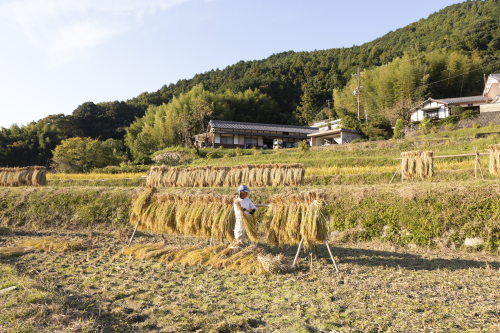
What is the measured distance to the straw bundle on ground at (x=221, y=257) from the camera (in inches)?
198

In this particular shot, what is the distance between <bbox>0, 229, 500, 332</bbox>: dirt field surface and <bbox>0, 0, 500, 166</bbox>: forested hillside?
2525cm

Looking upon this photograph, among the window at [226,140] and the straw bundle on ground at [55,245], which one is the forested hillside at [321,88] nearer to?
the window at [226,140]

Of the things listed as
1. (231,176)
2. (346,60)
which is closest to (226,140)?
(231,176)

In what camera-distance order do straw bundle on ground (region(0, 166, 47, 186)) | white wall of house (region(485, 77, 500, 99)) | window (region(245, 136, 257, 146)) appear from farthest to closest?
1. window (region(245, 136, 257, 146))
2. white wall of house (region(485, 77, 500, 99))
3. straw bundle on ground (region(0, 166, 47, 186))

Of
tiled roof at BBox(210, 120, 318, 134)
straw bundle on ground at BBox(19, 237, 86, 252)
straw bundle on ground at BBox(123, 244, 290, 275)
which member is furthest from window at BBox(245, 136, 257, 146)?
straw bundle on ground at BBox(123, 244, 290, 275)

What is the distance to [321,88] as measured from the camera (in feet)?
200

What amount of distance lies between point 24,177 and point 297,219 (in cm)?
1692

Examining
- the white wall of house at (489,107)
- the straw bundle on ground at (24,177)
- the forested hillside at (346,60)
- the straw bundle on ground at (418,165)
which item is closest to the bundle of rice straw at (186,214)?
the straw bundle on ground at (418,165)

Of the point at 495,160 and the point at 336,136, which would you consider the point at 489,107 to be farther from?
the point at 495,160

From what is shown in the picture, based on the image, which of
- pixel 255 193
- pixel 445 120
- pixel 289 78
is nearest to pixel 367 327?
pixel 255 193

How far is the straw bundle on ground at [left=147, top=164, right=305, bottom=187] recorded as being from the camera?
39.6ft

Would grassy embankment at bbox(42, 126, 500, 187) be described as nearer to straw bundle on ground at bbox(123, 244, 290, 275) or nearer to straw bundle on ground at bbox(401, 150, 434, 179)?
straw bundle on ground at bbox(401, 150, 434, 179)

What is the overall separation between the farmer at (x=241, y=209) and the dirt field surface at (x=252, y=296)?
98 cm

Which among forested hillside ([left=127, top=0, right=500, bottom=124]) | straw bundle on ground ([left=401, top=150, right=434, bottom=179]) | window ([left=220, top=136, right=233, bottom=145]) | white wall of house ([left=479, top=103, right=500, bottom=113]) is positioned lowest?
straw bundle on ground ([left=401, top=150, right=434, bottom=179])
